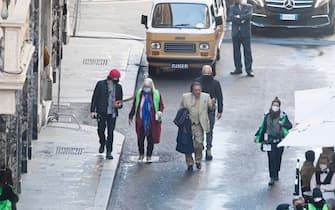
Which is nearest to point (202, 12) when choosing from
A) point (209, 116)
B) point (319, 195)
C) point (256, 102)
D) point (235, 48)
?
point (235, 48)

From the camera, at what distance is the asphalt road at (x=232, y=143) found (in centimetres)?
2259

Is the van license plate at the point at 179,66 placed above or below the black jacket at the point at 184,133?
below

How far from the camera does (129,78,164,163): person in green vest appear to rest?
80.5 feet

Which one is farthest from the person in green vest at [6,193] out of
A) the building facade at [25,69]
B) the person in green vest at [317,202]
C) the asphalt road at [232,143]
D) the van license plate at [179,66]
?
the van license plate at [179,66]

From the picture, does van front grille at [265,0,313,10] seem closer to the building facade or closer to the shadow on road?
the shadow on road

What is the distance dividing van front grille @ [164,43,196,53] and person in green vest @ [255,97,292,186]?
26.7ft

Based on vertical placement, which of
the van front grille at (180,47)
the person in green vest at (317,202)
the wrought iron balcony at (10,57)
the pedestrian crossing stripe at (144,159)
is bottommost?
the pedestrian crossing stripe at (144,159)

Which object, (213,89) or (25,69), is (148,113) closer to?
(213,89)

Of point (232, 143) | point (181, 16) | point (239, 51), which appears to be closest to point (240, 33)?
point (239, 51)

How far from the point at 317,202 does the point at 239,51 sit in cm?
1323

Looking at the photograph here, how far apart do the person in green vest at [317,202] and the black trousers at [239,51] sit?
42.5 feet

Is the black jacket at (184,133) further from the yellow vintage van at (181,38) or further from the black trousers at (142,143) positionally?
the yellow vintage van at (181,38)

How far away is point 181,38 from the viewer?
3102 cm

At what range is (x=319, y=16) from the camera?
36.3 meters
